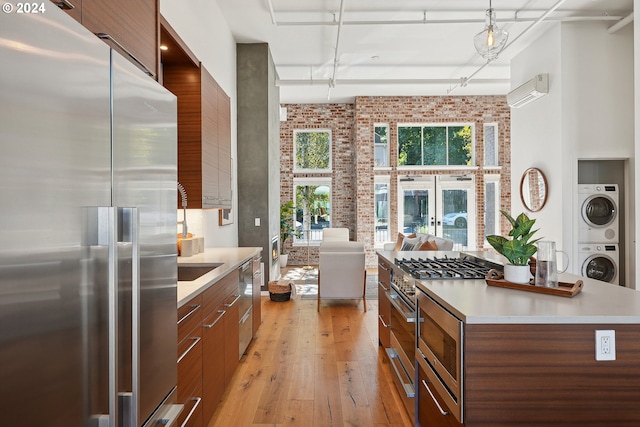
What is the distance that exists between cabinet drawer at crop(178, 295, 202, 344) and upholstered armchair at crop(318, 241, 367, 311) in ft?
10.2

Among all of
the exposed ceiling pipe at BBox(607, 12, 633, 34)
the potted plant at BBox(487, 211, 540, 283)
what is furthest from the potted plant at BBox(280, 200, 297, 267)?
the potted plant at BBox(487, 211, 540, 283)

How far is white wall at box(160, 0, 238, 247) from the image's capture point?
332cm

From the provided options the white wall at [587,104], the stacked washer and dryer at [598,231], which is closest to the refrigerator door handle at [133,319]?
the white wall at [587,104]

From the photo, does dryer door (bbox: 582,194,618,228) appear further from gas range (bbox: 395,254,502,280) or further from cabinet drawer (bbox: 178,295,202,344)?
cabinet drawer (bbox: 178,295,202,344)

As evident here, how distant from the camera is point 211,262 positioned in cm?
302

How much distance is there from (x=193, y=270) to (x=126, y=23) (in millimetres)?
1905

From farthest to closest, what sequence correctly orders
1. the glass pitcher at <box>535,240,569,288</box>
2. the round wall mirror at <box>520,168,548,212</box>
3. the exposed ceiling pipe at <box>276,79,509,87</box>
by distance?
the exposed ceiling pipe at <box>276,79,509,87</box> < the round wall mirror at <box>520,168,548,212</box> < the glass pitcher at <box>535,240,569,288</box>

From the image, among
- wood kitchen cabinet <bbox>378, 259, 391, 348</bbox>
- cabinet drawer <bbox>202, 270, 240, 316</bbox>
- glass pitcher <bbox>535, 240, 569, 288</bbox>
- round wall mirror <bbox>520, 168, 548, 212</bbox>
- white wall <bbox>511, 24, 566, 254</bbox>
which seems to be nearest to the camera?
glass pitcher <bbox>535, 240, 569, 288</bbox>

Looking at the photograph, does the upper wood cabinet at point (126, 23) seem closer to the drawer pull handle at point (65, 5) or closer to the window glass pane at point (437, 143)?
the drawer pull handle at point (65, 5)

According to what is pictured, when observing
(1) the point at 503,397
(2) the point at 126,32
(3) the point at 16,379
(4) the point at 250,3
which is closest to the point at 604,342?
(1) the point at 503,397

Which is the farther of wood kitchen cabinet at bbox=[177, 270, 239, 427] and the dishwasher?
the dishwasher

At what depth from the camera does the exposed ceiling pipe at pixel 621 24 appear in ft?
15.5

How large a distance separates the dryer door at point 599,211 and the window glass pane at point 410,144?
4513 mm

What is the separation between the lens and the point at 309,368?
3303 millimetres
